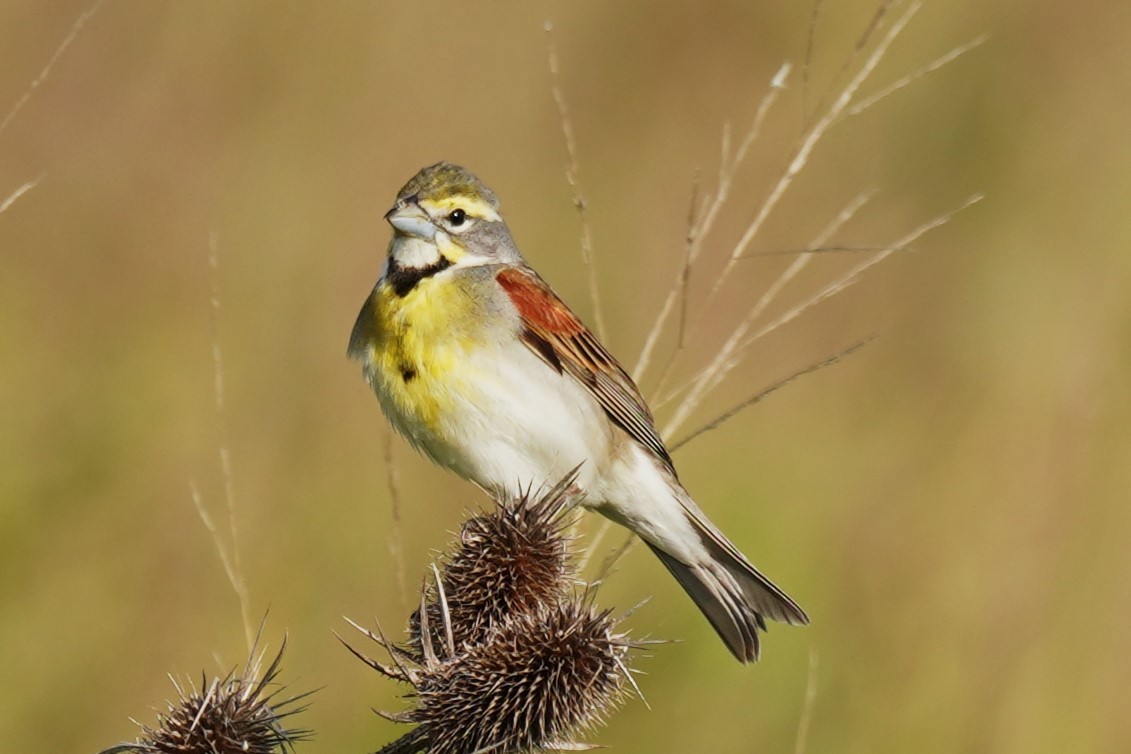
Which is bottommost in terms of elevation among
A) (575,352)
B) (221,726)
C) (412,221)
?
(221,726)

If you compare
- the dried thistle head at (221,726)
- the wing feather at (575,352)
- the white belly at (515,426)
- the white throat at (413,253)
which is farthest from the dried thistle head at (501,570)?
the white throat at (413,253)

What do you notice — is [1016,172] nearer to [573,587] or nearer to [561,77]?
[561,77]

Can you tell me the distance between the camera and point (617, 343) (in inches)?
287

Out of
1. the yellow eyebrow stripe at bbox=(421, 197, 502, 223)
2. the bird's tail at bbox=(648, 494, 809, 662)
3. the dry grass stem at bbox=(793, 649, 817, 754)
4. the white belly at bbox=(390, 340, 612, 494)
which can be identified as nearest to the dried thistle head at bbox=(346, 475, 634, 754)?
the dry grass stem at bbox=(793, 649, 817, 754)

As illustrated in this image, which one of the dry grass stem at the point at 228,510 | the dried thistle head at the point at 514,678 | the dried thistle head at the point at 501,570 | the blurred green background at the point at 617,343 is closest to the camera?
the dried thistle head at the point at 514,678

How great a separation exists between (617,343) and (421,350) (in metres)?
2.57

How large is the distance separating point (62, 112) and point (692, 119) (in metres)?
3.30

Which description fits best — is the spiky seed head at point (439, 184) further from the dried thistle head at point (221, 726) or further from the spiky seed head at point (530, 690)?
the dried thistle head at point (221, 726)

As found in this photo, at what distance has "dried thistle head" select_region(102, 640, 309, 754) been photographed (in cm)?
323

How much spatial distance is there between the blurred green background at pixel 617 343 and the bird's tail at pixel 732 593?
1.83ft

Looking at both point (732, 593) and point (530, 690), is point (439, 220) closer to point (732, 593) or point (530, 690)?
point (732, 593)

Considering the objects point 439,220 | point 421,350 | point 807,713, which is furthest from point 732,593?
point 439,220

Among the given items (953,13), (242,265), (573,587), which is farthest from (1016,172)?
(573,587)

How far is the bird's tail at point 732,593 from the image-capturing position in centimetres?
505
